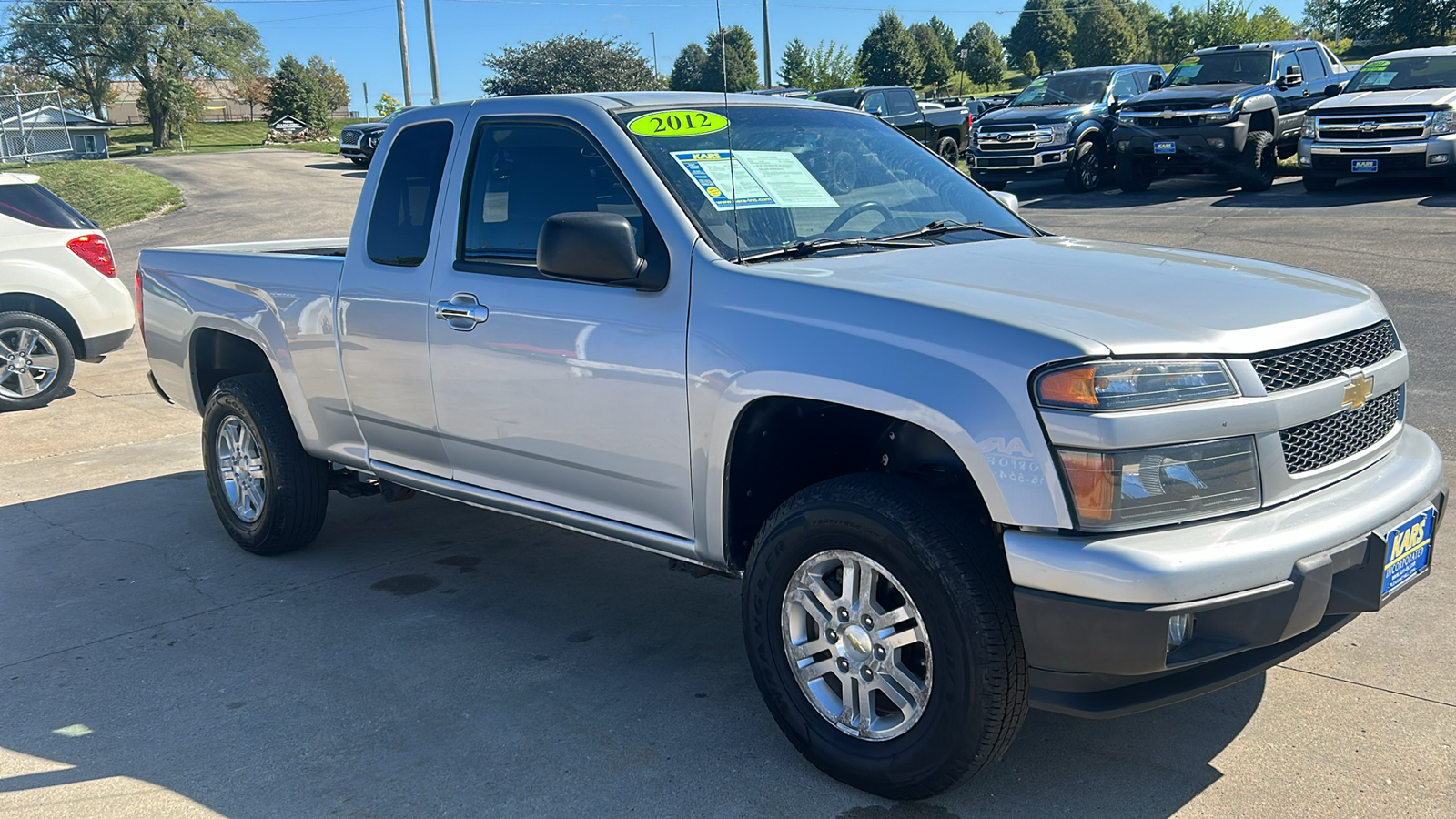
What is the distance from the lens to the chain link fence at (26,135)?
1168 inches

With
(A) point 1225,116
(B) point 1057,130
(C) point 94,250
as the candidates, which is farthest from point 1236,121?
(C) point 94,250

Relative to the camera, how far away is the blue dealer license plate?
9.78 feet

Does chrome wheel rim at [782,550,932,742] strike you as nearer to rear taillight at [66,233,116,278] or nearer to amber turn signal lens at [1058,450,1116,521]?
amber turn signal lens at [1058,450,1116,521]

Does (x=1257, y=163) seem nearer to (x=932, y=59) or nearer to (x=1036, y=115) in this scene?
(x=1036, y=115)

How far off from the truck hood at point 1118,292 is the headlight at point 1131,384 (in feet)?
0.13

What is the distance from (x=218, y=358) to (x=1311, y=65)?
18727 millimetres

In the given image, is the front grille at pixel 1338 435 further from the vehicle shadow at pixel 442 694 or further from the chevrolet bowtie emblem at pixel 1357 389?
the vehicle shadow at pixel 442 694

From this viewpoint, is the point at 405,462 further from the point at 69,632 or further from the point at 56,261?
the point at 56,261

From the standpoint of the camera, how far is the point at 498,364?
4.03 meters

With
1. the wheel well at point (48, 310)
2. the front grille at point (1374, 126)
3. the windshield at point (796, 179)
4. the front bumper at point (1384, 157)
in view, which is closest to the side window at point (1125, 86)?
the front bumper at point (1384, 157)

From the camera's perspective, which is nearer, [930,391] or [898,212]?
[930,391]

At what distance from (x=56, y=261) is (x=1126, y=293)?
27.9ft

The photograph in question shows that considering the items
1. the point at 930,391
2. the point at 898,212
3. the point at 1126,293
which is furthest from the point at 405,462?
the point at 1126,293

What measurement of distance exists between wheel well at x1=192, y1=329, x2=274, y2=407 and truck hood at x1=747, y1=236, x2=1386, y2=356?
128 inches
